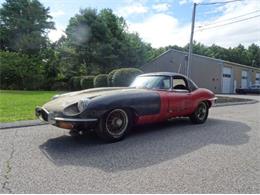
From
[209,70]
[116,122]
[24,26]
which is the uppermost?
[24,26]

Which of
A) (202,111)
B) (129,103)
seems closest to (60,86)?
(202,111)

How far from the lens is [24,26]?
3744 cm

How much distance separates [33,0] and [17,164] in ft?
139

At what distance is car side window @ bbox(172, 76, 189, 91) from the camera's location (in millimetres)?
6491

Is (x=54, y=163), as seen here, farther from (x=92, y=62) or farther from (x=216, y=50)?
(x=216, y=50)

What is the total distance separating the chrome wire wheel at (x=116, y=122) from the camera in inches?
192

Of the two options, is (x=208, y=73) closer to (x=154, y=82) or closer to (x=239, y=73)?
(x=239, y=73)

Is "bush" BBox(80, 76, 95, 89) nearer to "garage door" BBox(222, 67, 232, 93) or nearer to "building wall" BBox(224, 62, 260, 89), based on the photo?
"garage door" BBox(222, 67, 232, 93)

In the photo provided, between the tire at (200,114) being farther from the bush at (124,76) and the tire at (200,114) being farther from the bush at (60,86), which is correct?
the bush at (60,86)

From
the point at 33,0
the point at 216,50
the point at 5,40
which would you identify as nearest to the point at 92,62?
the point at 5,40

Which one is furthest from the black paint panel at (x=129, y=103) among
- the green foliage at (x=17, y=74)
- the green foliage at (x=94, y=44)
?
the green foliage at (x=94, y=44)

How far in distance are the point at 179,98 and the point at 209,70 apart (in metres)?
26.0

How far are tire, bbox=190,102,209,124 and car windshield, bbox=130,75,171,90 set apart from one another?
4.16 feet

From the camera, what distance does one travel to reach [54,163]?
3.77 m
